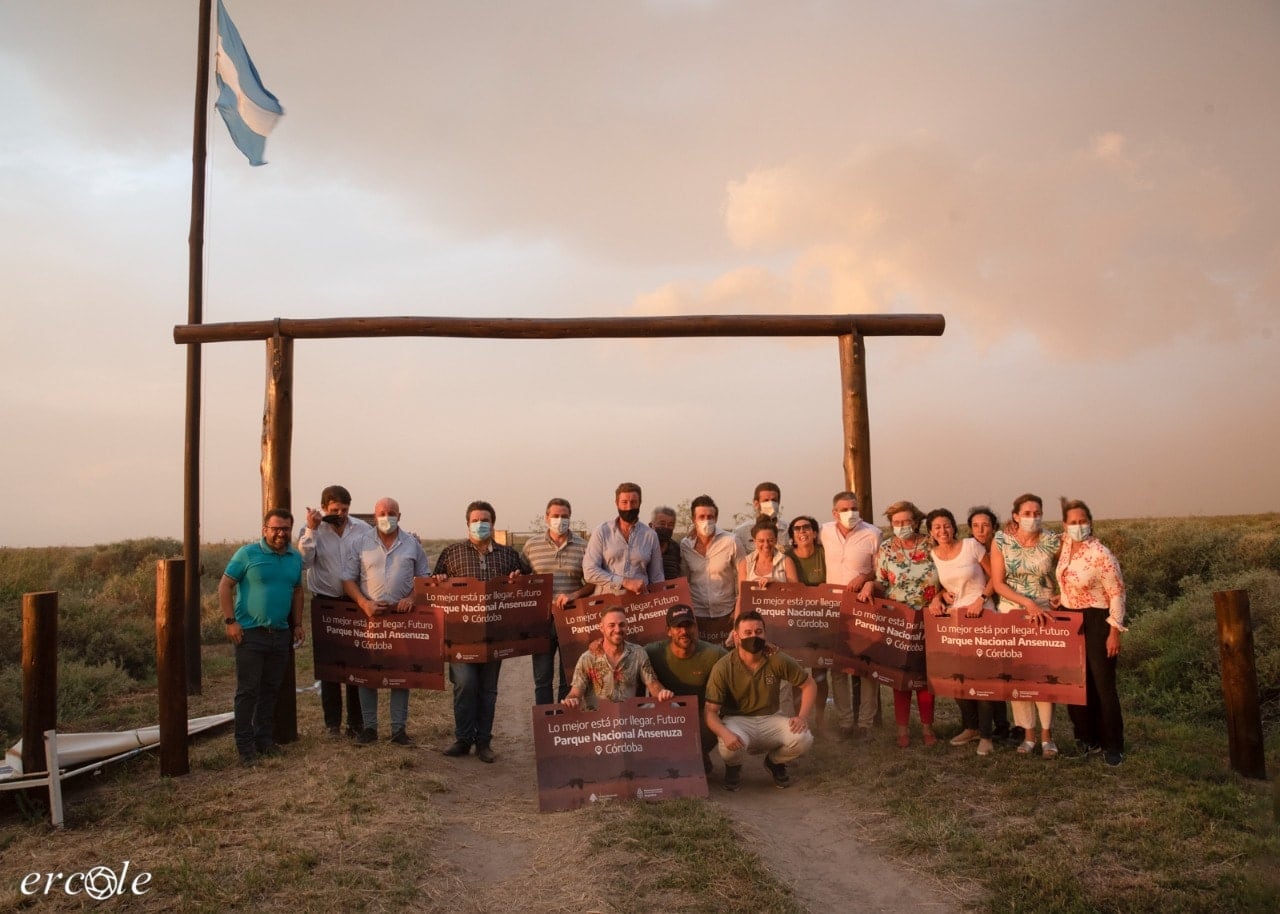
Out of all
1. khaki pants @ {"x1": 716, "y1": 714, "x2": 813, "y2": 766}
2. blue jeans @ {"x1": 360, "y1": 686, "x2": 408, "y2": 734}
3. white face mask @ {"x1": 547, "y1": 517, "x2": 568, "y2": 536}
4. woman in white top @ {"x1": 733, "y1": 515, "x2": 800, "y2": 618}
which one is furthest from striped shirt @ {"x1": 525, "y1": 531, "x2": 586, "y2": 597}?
khaki pants @ {"x1": 716, "y1": 714, "x2": 813, "y2": 766}

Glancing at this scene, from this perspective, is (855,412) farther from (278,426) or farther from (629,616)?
(278,426)

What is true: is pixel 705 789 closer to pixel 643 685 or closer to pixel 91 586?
pixel 643 685

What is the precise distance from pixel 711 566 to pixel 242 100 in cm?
892

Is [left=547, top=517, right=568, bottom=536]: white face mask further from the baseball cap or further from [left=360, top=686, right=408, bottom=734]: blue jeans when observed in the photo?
[left=360, top=686, right=408, bottom=734]: blue jeans

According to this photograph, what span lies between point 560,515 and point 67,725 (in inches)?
251

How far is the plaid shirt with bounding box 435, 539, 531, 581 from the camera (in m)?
8.34

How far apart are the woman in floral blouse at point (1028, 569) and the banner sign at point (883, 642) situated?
74cm

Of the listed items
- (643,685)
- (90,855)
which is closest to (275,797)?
(90,855)

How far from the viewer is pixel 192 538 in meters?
11.9

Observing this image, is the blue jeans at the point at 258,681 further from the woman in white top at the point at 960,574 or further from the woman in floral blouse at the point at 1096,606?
the woman in floral blouse at the point at 1096,606

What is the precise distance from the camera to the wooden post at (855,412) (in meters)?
10.0

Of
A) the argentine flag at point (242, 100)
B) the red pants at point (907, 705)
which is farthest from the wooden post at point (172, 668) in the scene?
the argentine flag at point (242, 100)

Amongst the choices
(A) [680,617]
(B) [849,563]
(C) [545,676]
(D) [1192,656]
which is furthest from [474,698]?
(D) [1192,656]

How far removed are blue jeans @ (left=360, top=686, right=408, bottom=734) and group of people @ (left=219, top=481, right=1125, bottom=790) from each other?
0.02 metres
